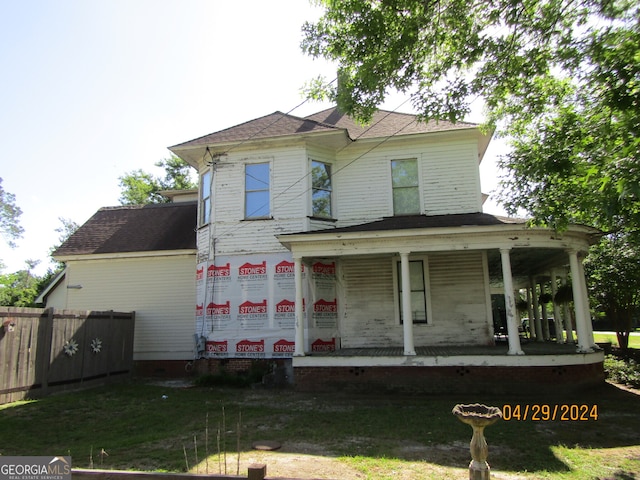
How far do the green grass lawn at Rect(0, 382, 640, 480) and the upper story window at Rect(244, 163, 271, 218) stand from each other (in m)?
5.41

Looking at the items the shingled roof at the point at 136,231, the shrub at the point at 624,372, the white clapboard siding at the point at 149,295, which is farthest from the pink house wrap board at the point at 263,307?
the shrub at the point at 624,372

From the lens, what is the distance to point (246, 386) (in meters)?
11.7

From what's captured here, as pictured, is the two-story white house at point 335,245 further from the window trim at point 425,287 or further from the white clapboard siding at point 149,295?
the white clapboard siding at point 149,295

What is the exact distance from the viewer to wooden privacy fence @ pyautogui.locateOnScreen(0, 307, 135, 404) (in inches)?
371

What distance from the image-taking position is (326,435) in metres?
6.85

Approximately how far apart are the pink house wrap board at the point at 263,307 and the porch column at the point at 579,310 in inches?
243

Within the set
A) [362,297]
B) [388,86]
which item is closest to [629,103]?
[388,86]

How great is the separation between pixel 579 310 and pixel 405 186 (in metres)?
5.85

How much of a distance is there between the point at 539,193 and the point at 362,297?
5630 mm

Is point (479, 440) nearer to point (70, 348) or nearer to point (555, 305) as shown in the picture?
point (70, 348)

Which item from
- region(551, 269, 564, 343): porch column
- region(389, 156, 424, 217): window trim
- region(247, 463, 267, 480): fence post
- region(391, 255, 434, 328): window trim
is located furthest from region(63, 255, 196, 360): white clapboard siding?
region(551, 269, 564, 343): porch column

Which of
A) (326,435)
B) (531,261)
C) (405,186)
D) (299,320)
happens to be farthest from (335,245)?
(531,261)

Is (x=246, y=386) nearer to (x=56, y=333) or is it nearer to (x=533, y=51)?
(x=56, y=333)

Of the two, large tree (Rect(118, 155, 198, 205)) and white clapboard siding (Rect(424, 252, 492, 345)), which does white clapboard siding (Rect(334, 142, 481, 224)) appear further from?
large tree (Rect(118, 155, 198, 205))
